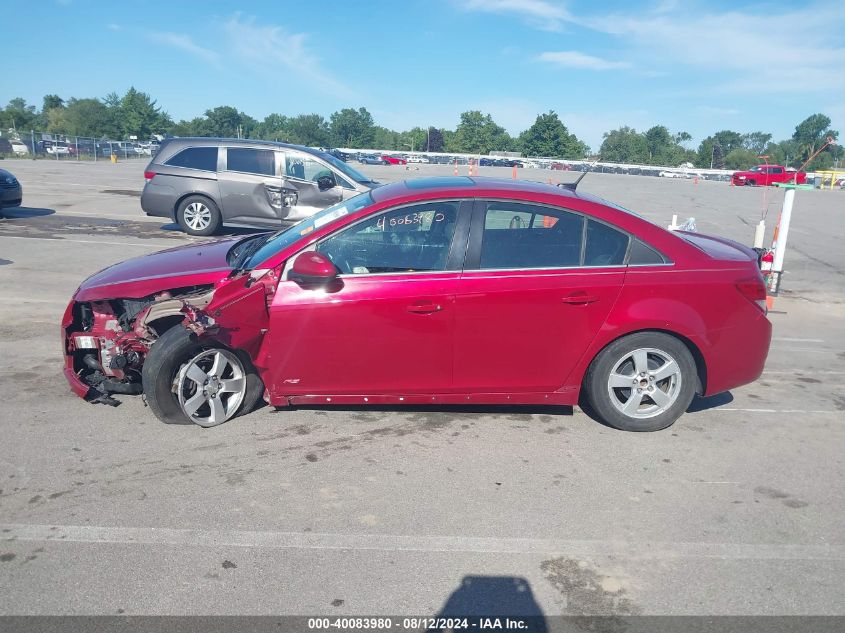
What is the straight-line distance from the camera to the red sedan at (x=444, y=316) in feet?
14.3

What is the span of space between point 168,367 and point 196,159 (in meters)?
9.33

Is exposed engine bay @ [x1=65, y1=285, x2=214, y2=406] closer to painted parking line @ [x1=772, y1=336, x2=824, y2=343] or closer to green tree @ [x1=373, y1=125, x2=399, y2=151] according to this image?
painted parking line @ [x1=772, y1=336, x2=824, y2=343]

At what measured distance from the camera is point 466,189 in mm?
4672

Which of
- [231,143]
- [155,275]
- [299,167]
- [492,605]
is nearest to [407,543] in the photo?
[492,605]

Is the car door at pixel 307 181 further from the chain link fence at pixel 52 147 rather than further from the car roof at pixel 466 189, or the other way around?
the chain link fence at pixel 52 147

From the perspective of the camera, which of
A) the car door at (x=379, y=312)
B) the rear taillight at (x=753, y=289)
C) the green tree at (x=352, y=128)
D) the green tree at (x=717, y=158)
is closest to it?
the car door at (x=379, y=312)

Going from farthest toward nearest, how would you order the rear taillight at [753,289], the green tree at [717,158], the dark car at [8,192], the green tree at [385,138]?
the green tree at [385,138]
the green tree at [717,158]
the dark car at [8,192]
the rear taillight at [753,289]

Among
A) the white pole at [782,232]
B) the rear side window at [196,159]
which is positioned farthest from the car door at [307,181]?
the white pole at [782,232]

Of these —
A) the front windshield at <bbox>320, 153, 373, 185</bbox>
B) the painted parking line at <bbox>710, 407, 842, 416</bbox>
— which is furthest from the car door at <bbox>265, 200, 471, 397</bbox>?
the front windshield at <bbox>320, 153, 373, 185</bbox>

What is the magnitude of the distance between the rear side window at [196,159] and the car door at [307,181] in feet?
4.54

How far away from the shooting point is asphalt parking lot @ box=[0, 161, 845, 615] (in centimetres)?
304

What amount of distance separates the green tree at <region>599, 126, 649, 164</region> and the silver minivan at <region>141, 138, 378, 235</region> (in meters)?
60.8

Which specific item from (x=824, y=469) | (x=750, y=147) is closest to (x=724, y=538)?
(x=824, y=469)

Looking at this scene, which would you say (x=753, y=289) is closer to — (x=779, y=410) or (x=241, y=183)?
(x=779, y=410)
